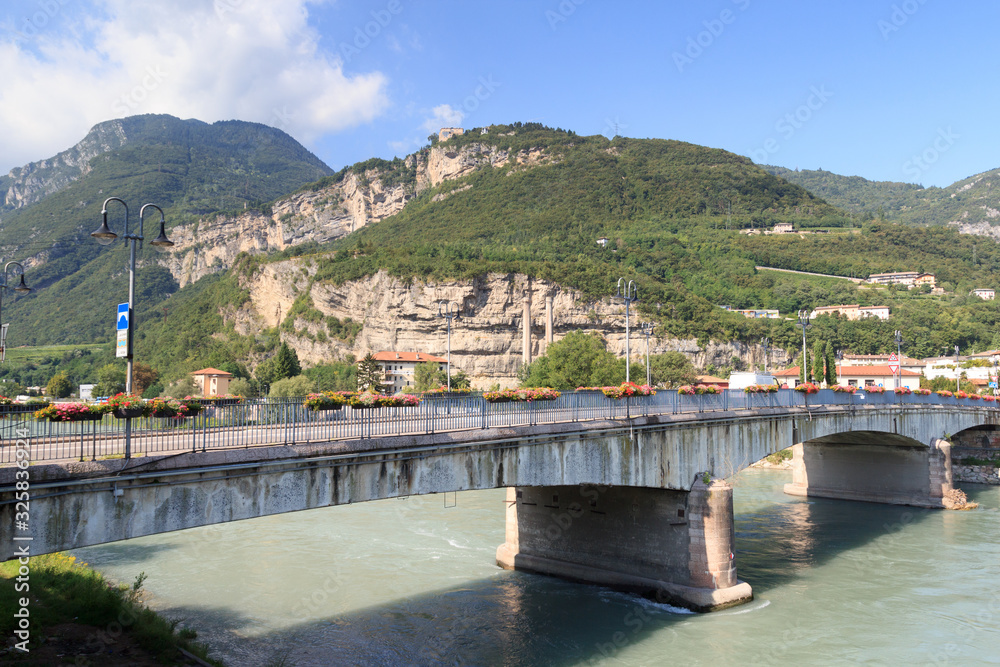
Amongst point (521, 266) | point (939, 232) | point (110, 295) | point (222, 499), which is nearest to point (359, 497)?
point (222, 499)

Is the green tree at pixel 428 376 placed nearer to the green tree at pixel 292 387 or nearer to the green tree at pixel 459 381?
the green tree at pixel 459 381

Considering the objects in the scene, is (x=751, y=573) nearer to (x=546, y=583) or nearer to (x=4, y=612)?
(x=546, y=583)

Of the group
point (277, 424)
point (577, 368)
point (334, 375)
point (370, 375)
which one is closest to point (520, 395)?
point (277, 424)

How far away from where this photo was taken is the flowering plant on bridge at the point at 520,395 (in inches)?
736

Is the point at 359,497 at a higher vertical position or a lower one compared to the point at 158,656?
higher

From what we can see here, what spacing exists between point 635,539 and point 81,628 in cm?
1678

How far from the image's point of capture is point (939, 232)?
19662 centimetres

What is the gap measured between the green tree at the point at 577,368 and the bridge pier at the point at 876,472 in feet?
98.8

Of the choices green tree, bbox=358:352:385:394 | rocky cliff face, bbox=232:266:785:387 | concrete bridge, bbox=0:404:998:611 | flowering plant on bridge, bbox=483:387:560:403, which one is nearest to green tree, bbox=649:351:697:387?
rocky cliff face, bbox=232:266:785:387

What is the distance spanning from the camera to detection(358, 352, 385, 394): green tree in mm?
101062

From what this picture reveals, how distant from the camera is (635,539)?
24.0 meters

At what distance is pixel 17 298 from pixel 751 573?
212122mm

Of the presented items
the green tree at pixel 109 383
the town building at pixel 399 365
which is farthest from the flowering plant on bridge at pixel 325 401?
the town building at pixel 399 365

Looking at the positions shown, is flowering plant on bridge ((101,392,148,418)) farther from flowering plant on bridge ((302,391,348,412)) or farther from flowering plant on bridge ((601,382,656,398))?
flowering plant on bridge ((601,382,656,398))
